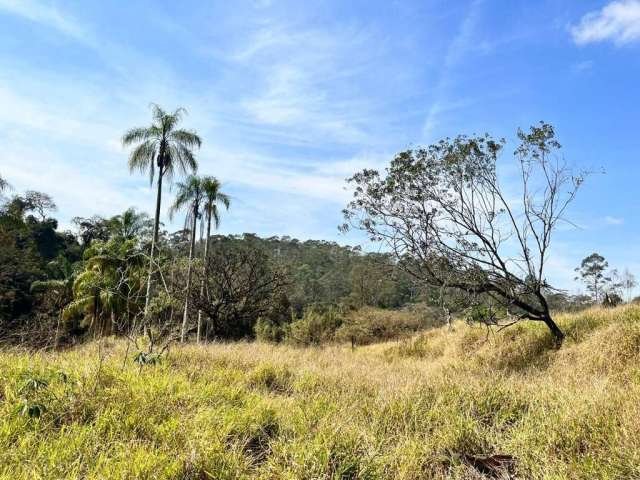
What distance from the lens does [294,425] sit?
14.9 feet

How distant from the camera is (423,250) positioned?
1147 cm

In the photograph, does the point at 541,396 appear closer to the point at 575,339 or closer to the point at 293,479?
the point at 293,479

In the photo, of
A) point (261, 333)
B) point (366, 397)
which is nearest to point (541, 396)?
point (366, 397)

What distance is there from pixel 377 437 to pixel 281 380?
3.24m

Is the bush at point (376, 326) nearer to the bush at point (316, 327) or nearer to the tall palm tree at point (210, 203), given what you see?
the bush at point (316, 327)

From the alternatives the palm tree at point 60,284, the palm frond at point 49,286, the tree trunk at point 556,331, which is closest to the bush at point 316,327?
the palm tree at point 60,284

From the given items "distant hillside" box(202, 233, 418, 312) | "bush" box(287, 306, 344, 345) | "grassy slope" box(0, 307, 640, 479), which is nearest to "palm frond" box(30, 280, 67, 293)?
"distant hillside" box(202, 233, 418, 312)

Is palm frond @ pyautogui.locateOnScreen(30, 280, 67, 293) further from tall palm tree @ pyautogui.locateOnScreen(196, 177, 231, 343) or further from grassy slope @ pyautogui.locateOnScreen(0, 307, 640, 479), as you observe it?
grassy slope @ pyautogui.locateOnScreen(0, 307, 640, 479)

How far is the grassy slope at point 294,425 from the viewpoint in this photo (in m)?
3.54

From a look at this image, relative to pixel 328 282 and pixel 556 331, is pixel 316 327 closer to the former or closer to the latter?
pixel 556 331

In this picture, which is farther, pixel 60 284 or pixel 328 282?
pixel 328 282

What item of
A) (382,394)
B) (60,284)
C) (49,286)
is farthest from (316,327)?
(382,394)

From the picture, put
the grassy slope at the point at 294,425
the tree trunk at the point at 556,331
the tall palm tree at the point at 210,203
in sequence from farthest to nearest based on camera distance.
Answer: the tall palm tree at the point at 210,203 < the tree trunk at the point at 556,331 < the grassy slope at the point at 294,425

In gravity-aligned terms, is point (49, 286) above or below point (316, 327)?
above
